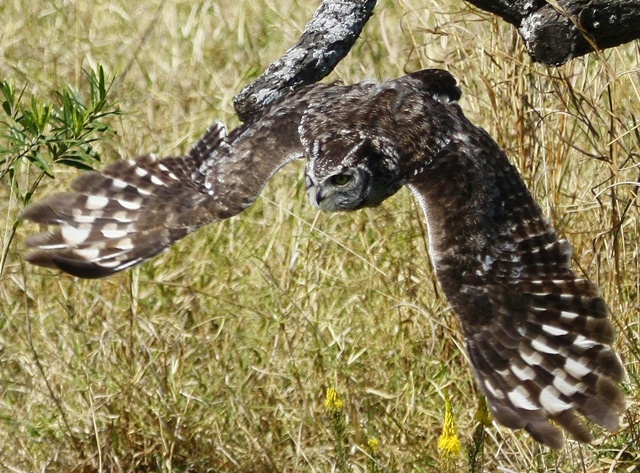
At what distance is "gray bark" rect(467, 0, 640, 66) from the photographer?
3.55m

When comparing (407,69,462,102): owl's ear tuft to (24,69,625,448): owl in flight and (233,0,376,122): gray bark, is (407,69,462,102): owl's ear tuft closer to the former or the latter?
(24,69,625,448): owl in flight

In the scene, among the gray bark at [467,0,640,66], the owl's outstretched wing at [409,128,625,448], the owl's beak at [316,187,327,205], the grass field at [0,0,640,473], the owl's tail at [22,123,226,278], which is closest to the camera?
the gray bark at [467,0,640,66]

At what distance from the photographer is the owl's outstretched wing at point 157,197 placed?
12.8 ft

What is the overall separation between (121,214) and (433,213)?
36.3 inches

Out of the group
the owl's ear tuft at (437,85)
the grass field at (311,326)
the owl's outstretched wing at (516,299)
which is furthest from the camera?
the grass field at (311,326)

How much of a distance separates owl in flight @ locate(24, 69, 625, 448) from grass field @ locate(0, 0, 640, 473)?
0.97 ft

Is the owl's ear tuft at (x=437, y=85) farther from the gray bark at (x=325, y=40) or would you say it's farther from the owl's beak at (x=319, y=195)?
the owl's beak at (x=319, y=195)

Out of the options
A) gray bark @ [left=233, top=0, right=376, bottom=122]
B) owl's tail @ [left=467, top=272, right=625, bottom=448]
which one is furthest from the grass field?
gray bark @ [left=233, top=0, right=376, bottom=122]

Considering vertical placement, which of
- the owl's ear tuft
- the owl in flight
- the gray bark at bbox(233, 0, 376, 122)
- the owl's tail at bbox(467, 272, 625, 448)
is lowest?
the owl's tail at bbox(467, 272, 625, 448)

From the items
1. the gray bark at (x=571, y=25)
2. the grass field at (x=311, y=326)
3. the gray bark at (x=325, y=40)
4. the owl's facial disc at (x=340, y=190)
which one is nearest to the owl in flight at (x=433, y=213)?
the owl's facial disc at (x=340, y=190)

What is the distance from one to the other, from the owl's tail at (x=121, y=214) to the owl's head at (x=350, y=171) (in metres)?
0.32

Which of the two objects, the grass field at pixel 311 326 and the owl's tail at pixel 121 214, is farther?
the grass field at pixel 311 326

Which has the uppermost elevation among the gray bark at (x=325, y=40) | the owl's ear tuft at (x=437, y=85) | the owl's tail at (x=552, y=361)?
the gray bark at (x=325, y=40)

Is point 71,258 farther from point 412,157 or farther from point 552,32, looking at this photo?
point 552,32
